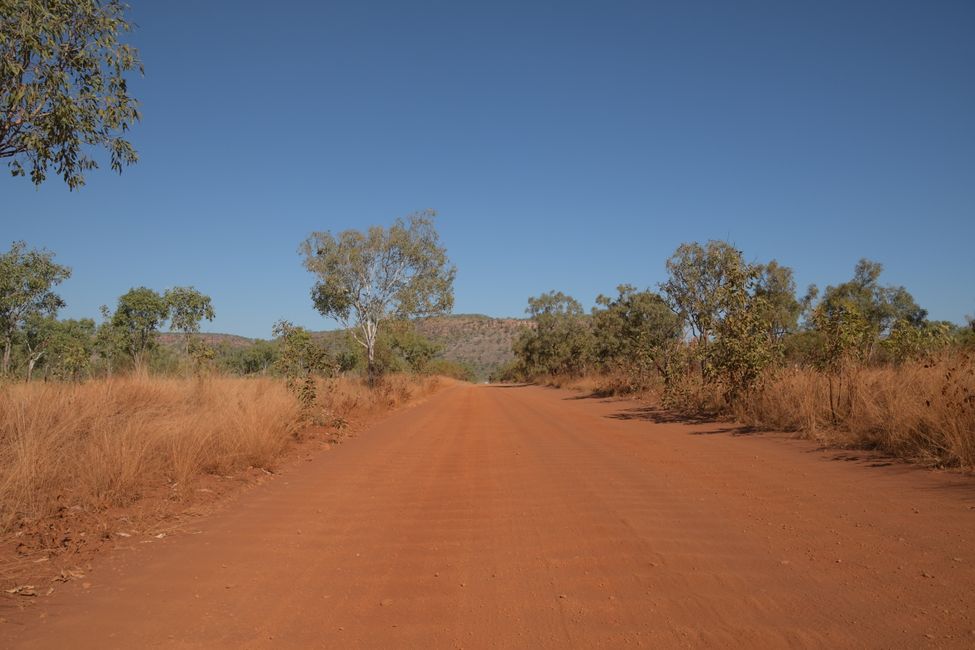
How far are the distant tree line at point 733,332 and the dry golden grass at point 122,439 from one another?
35.8 feet

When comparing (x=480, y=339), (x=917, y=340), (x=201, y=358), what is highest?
(x=480, y=339)

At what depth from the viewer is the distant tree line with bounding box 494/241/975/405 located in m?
12.0

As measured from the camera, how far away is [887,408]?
9.27 m

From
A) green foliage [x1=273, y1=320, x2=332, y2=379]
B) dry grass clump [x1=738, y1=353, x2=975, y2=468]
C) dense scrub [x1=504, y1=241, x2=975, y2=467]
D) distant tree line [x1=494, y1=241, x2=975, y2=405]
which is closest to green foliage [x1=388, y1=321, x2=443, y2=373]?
distant tree line [x1=494, y1=241, x2=975, y2=405]

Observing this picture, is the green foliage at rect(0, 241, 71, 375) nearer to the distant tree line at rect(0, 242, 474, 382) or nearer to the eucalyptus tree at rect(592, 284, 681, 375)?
the distant tree line at rect(0, 242, 474, 382)

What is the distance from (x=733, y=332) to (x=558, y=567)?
12266 mm

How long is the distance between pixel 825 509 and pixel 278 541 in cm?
541

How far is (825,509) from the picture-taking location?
588 cm

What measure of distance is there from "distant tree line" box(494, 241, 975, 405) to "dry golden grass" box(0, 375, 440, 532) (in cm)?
1092

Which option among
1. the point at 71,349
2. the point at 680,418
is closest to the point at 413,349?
the point at 71,349

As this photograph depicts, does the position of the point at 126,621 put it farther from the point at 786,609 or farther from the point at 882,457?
the point at 882,457

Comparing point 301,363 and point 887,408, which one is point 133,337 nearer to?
point 301,363

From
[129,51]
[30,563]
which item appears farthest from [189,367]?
[30,563]

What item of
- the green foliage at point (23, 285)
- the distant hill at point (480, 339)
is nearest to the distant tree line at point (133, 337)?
the green foliage at point (23, 285)
